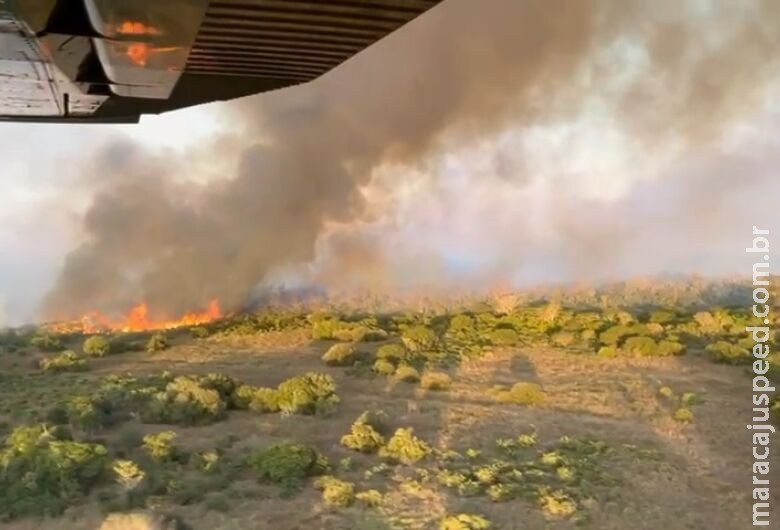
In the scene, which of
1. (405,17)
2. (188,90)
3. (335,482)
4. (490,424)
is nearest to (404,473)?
(335,482)

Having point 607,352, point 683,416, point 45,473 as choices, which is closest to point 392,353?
point 607,352

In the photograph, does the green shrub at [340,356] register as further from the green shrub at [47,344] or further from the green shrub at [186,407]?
the green shrub at [47,344]

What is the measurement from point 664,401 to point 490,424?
118 inches

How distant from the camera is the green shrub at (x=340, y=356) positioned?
1445 centimetres

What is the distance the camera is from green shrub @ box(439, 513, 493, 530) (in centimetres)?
780

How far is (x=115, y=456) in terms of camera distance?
9.59 metres

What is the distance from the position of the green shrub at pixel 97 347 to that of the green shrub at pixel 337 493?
26.3ft

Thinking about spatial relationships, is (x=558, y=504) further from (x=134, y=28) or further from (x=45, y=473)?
(x=134, y=28)

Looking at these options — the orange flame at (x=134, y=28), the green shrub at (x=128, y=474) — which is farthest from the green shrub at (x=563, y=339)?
the orange flame at (x=134, y=28)

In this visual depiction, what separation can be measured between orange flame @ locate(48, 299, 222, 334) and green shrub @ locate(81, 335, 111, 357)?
265 cm

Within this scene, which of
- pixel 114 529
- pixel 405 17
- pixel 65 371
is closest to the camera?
pixel 405 17

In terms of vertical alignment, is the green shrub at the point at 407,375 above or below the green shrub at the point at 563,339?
below

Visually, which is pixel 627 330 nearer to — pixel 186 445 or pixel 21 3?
pixel 186 445

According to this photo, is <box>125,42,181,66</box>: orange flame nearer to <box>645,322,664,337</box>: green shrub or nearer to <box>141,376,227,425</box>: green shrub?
<box>141,376,227,425</box>: green shrub
